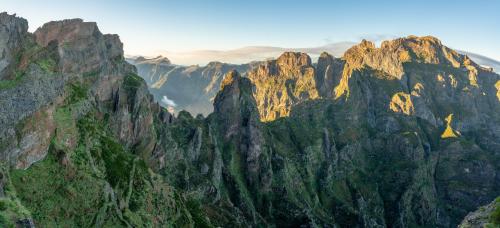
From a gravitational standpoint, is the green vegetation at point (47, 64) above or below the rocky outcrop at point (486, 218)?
above

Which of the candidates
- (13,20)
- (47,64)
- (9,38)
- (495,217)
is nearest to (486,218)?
(495,217)

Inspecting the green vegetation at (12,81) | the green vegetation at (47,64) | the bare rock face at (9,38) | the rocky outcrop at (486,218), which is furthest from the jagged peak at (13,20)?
the rocky outcrop at (486,218)

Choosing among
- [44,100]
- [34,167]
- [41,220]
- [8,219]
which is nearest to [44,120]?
[44,100]

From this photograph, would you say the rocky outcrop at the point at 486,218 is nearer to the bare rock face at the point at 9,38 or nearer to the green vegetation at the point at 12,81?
the green vegetation at the point at 12,81

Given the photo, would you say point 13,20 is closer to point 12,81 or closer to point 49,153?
point 12,81

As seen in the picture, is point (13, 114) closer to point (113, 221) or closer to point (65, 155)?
point (65, 155)

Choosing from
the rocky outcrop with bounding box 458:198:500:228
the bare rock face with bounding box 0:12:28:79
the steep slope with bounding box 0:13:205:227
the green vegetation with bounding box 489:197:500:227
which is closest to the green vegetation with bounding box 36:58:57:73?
the steep slope with bounding box 0:13:205:227

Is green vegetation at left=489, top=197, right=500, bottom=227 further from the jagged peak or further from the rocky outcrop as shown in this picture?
the jagged peak

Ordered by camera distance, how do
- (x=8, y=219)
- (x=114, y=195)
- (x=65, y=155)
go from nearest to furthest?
(x=8, y=219) → (x=65, y=155) → (x=114, y=195)
